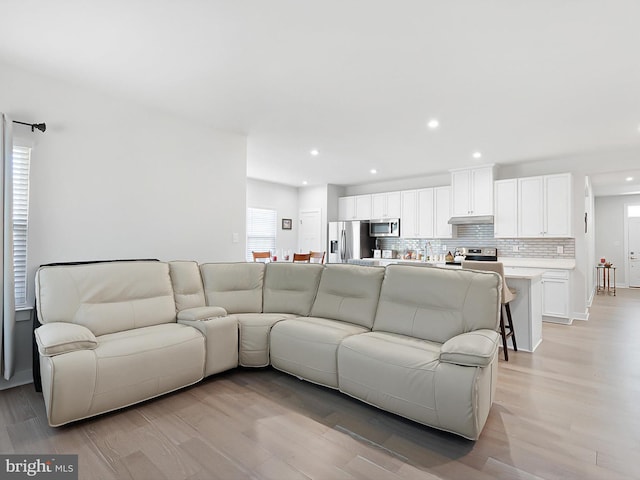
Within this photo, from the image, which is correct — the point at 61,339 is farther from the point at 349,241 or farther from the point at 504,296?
the point at 349,241

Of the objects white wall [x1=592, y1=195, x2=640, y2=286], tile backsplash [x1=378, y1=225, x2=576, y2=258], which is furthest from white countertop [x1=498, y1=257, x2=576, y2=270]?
white wall [x1=592, y1=195, x2=640, y2=286]

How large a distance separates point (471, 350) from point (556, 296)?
4.32m

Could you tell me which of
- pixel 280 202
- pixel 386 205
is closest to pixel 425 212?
pixel 386 205

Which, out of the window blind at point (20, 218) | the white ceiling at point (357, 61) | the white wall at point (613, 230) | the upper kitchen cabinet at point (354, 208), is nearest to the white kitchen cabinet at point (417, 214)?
the upper kitchen cabinet at point (354, 208)

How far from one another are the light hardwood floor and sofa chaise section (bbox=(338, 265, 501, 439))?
0.17m

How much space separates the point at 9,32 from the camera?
7.98 feet

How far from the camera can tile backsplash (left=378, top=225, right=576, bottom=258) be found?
5.78 meters

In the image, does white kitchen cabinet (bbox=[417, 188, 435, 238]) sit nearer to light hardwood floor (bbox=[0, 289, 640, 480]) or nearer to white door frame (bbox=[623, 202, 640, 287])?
light hardwood floor (bbox=[0, 289, 640, 480])

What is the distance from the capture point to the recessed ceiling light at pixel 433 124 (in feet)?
13.3

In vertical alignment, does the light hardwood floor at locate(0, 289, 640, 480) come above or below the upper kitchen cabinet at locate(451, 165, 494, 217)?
below

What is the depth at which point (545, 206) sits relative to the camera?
18.3ft

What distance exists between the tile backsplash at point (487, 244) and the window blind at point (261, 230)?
263 centimetres

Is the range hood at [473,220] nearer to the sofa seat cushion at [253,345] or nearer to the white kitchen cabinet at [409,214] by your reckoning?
the white kitchen cabinet at [409,214]

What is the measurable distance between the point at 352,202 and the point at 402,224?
1413 mm
